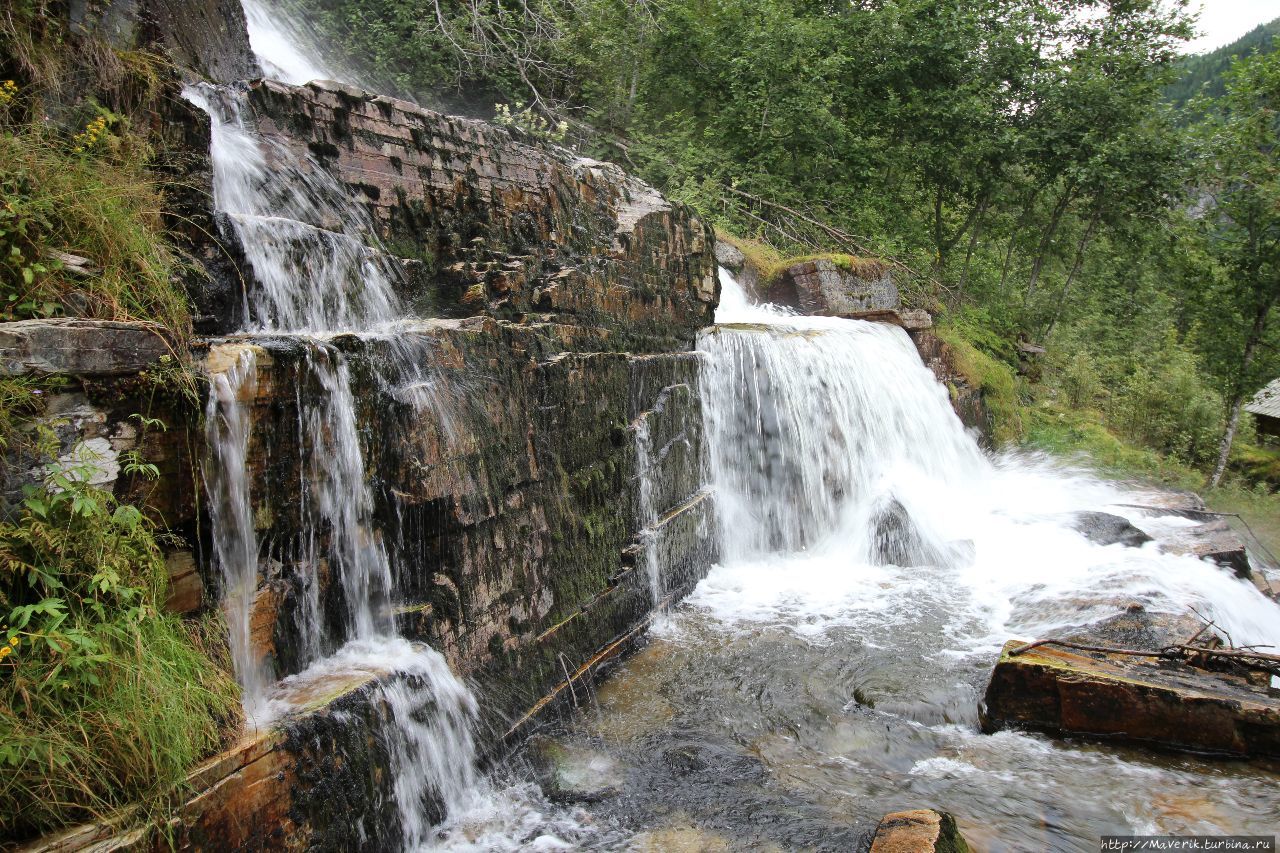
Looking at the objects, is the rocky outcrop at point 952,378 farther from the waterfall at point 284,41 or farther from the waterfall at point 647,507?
the waterfall at point 284,41

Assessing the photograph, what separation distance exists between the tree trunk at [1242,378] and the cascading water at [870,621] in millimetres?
3686

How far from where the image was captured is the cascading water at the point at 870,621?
4086mm

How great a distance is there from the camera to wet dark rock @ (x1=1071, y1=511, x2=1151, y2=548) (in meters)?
8.38

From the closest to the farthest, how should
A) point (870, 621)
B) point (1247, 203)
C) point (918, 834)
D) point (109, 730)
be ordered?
1. point (109, 730)
2. point (918, 834)
3. point (870, 621)
4. point (1247, 203)

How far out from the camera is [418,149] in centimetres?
550

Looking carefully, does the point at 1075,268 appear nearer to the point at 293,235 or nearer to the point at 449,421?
the point at 449,421

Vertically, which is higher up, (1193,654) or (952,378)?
(952,378)

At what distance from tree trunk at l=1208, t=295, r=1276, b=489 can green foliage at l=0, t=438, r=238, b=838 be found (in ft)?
50.4

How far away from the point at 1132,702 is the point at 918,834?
2246mm

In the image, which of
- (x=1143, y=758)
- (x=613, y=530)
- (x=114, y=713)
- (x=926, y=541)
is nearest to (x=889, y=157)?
(x=926, y=541)

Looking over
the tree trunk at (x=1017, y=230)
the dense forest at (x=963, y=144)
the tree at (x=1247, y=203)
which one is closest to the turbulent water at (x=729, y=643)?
the dense forest at (x=963, y=144)

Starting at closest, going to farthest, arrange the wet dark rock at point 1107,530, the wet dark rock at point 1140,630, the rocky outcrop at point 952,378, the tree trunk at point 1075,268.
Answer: the wet dark rock at point 1140,630, the wet dark rock at point 1107,530, the rocky outcrop at point 952,378, the tree trunk at point 1075,268

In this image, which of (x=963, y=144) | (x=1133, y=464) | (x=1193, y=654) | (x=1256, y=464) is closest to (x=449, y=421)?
(x=1193, y=654)

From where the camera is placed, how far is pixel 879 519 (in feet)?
27.5
